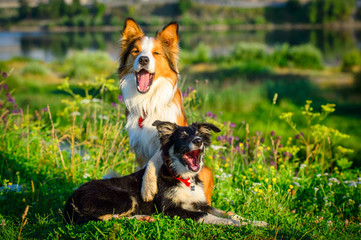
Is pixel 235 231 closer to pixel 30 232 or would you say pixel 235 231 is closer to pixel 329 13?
pixel 30 232

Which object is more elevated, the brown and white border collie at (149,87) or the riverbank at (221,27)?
the riverbank at (221,27)

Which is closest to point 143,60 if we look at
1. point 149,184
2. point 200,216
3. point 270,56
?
point 149,184

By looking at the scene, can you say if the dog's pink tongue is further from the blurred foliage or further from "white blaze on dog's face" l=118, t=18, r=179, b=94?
the blurred foliage

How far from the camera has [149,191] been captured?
3.84 metres

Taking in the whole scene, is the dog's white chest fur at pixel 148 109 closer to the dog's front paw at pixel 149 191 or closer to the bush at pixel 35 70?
the dog's front paw at pixel 149 191

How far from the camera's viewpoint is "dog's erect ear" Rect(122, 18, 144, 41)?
4586mm

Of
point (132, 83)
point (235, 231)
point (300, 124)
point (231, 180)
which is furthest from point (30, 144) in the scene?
point (300, 124)

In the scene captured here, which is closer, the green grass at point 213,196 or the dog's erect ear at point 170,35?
the green grass at point 213,196

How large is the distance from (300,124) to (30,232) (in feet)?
29.3

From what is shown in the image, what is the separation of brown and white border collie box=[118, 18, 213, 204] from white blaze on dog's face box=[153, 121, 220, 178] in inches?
21.1

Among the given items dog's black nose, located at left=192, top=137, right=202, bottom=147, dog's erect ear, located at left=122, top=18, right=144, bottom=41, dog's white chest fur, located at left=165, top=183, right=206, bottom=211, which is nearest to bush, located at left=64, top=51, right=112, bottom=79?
dog's erect ear, located at left=122, top=18, right=144, bottom=41

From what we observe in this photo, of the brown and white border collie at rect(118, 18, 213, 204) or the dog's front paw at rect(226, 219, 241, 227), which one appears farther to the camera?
the brown and white border collie at rect(118, 18, 213, 204)

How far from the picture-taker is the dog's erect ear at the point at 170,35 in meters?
4.54

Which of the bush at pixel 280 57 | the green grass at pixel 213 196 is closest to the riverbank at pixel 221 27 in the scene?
the bush at pixel 280 57
